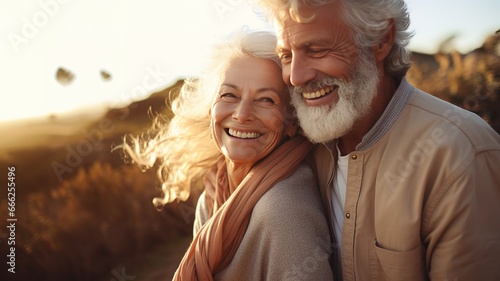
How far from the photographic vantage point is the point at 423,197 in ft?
6.76

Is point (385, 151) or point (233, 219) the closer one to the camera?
point (385, 151)

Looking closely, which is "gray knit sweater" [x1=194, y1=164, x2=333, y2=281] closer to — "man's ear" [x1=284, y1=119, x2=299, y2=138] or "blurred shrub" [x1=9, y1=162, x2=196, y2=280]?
"man's ear" [x1=284, y1=119, x2=299, y2=138]

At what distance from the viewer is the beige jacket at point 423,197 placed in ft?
6.42

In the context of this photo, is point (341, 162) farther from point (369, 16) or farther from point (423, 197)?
point (369, 16)

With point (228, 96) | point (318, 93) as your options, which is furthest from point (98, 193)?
point (318, 93)

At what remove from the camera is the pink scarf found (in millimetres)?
2373

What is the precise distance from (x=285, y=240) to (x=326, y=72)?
913 millimetres

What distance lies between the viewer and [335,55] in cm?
234

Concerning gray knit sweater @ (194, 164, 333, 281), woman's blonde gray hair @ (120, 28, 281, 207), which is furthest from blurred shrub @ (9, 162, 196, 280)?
gray knit sweater @ (194, 164, 333, 281)

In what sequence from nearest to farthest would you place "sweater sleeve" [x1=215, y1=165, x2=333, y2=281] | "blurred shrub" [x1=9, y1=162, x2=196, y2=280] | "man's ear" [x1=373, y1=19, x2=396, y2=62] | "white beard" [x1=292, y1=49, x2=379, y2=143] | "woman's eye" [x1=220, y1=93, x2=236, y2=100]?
"sweater sleeve" [x1=215, y1=165, x2=333, y2=281] → "white beard" [x1=292, y1=49, x2=379, y2=143] → "man's ear" [x1=373, y1=19, x2=396, y2=62] → "woman's eye" [x1=220, y1=93, x2=236, y2=100] → "blurred shrub" [x1=9, y1=162, x2=196, y2=280]

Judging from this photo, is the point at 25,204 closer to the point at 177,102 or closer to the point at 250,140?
the point at 177,102

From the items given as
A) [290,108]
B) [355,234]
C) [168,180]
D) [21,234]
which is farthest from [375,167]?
[21,234]

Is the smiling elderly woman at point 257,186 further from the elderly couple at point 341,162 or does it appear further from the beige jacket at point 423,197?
the beige jacket at point 423,197

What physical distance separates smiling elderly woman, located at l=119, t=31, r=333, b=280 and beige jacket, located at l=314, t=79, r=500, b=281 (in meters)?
0.25
